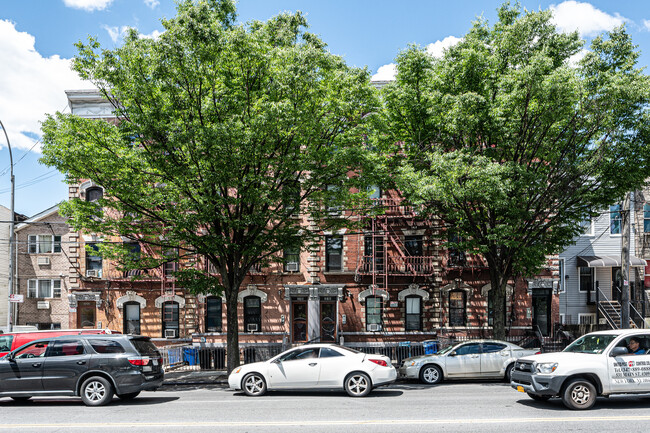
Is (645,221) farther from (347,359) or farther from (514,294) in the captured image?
(347,359)

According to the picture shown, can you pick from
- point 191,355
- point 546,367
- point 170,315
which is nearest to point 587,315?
point 546,367

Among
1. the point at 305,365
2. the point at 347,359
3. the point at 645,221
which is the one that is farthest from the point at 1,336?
the point at 645,221

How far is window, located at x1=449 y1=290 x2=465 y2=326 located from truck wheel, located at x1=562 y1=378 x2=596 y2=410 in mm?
14261

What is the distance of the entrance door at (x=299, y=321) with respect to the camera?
978 inches

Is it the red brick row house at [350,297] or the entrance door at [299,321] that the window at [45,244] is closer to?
the red brick row house at [350,297]

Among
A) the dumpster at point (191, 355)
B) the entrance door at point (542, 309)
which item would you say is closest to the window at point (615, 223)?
the entrance door at point (542, 309)

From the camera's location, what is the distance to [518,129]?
52.9 feet

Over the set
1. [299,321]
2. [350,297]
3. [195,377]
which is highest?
[350,297]

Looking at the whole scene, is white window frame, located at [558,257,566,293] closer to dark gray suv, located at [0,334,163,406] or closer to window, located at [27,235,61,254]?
dark gray suv, located at [0,334,163,406]

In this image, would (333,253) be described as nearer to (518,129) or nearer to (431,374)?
(431,374)

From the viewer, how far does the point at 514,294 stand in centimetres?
2419

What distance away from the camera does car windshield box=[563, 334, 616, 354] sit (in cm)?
1075

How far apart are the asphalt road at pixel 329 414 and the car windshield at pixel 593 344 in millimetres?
1184

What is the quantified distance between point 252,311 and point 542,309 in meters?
14.7
